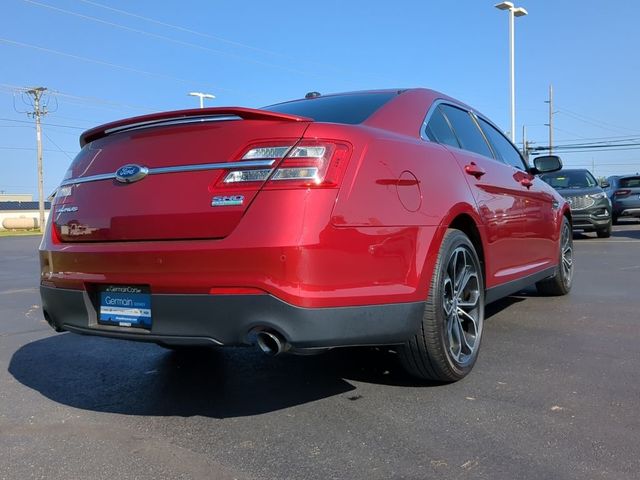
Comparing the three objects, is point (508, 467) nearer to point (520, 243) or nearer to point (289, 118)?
point (289, 118)

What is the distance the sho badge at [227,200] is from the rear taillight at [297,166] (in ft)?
0.21

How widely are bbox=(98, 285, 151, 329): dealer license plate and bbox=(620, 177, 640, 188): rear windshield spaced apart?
18487 millimetres

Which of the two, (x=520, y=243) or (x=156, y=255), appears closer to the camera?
(x=156, y=255)

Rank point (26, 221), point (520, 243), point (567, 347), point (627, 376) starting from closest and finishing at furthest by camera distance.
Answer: point (627, 376), point (567, 347), point (520, 243), point (26, 221)

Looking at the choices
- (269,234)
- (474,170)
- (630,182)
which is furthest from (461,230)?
(630,182)

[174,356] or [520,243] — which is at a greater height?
[520,243]

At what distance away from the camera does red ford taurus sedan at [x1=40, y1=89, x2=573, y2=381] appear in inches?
100

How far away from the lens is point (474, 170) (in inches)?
148

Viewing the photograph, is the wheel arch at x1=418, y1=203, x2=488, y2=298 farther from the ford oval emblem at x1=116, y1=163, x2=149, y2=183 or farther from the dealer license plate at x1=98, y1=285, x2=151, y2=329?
the ford oval emblem at x1=116, y1=163, x2=149, y2=183

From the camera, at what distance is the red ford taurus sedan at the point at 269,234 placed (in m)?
2.54

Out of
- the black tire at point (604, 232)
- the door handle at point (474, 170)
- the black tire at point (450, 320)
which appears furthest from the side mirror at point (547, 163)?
the black tire at point (604, 232)

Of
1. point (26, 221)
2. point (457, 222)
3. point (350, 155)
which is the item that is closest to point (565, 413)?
point (457, 222)

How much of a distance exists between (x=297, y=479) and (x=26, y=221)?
52526mm

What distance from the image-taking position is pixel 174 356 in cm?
428
